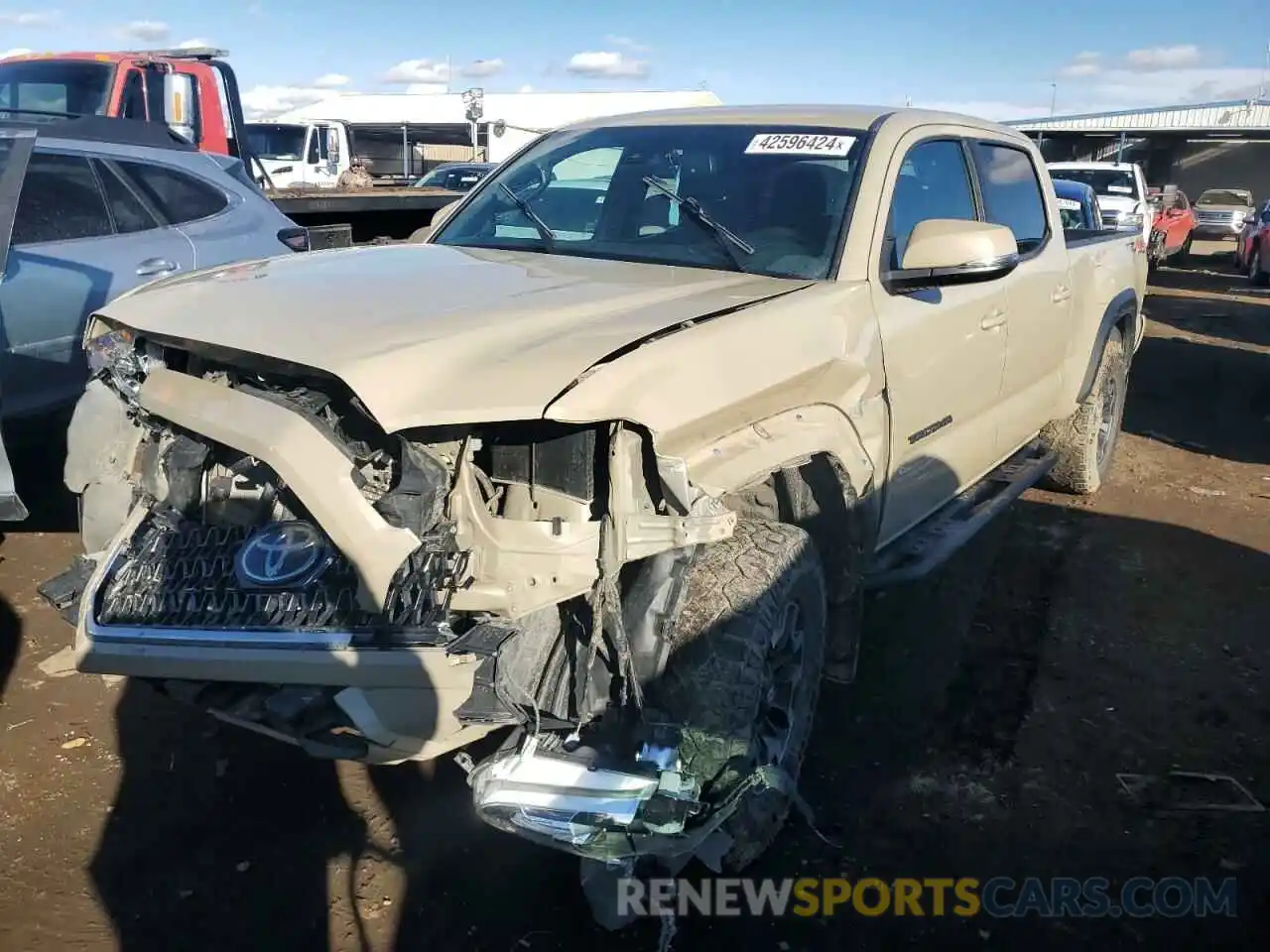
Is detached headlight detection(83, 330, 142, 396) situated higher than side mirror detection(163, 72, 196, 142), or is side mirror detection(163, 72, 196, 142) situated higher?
side mirror detection(163, 72, 196, 142)

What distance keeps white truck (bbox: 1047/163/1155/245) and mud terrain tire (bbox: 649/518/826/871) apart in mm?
14876

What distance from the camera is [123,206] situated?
5.31 meters

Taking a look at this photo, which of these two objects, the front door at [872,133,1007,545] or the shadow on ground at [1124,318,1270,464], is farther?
the shadow on ground at [1124,318,1270,464]

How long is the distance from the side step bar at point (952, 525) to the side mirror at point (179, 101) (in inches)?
260

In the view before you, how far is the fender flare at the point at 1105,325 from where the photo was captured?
5.36 m

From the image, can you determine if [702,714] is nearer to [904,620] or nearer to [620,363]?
[620,363]

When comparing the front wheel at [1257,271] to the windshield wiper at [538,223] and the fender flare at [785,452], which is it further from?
the fender flare at [785,452]

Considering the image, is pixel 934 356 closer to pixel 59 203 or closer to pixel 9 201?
pixel 9 201

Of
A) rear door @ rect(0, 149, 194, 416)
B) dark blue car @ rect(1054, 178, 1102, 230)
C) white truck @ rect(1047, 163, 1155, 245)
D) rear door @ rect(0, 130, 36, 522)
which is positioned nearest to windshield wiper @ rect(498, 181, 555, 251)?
rear door @ rect(0, 130, 36, 522)

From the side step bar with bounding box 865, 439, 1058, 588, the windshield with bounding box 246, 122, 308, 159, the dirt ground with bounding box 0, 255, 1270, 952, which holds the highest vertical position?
the windshield with bounding box 246, 122, 308, 159

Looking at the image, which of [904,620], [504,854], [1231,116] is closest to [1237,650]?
[904,620]

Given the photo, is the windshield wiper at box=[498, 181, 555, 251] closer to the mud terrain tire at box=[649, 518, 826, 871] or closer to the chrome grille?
the mud terrain tire at box=[649, 518, 826, 871]

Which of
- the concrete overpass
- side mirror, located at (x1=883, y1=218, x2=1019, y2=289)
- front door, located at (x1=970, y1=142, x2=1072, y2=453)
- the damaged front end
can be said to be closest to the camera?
the damaged front end

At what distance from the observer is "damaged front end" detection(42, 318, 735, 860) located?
7.60 ft
